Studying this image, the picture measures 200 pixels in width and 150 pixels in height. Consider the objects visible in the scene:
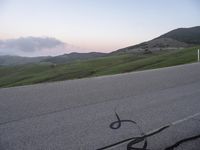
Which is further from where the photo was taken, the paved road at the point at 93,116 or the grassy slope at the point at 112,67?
the grassy slope at the point at 112,67

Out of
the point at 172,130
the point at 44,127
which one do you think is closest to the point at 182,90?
the point at 172,130

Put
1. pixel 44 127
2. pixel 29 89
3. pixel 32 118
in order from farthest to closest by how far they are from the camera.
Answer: pixel 29 89 → pixel 32 118 → pixel 44 127

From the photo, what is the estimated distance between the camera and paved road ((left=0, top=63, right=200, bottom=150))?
167 inches

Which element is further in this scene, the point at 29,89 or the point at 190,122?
the point at 29,89

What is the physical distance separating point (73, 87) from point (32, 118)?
14.3 ft

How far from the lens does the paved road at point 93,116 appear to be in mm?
4242

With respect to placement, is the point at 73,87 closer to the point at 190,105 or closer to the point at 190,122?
the point at 190,105

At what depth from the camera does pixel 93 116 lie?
5688 millimetres

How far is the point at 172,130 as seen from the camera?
4.81 metres

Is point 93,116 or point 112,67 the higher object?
point 93,116

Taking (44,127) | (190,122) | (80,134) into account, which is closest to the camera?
(80,134)

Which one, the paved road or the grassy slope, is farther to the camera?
the grassy slope

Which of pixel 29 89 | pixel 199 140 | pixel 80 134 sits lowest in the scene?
pixel 199 140

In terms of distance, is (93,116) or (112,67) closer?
(93,116)
